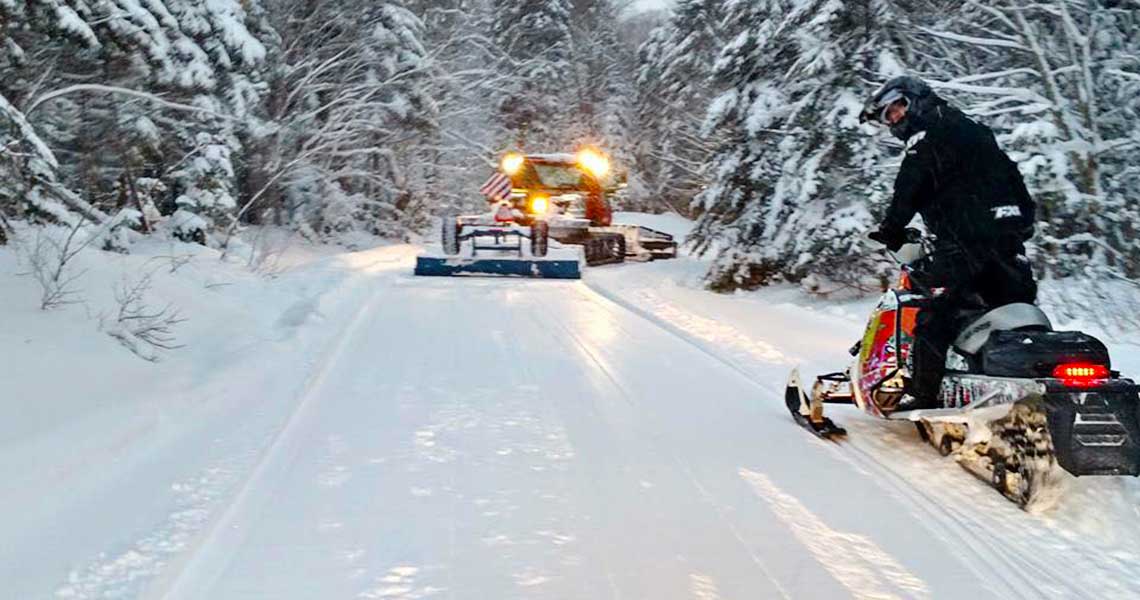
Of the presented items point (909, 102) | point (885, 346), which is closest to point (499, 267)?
point (885, 346)

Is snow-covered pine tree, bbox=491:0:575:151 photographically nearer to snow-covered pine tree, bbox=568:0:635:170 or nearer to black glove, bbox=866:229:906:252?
snow-covered pine tree, bbox=568:0:635:170

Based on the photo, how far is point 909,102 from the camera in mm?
5266

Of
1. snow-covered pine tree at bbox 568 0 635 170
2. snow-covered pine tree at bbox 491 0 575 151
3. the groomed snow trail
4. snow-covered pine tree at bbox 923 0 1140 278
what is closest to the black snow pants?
the groomed snow trail

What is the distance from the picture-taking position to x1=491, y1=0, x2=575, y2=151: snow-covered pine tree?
147 feet

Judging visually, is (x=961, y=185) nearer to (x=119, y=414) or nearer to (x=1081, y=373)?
(x=1081, y=373)

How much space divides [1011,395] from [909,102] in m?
1.69

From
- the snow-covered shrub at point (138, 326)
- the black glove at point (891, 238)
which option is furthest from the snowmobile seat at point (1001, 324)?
the snow-covered shrub at point (138, 326)

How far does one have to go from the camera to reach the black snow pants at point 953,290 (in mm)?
5000

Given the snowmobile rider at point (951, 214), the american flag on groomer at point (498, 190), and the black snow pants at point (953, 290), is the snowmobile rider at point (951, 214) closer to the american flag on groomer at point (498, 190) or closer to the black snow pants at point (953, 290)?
the black snow pants at point (953, 290)

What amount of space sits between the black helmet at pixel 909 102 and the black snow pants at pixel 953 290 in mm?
675

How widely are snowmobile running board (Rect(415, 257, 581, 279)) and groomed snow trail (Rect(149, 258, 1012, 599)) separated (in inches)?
381

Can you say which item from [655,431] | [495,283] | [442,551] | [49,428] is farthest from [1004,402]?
[495,283]

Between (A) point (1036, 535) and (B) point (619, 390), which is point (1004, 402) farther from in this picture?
(B) point (619, 390)

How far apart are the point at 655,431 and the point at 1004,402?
7.28ft
